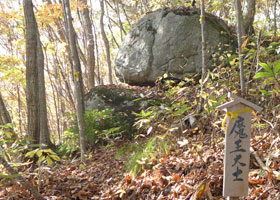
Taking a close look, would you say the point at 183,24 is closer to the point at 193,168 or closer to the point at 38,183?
the point at 193,168

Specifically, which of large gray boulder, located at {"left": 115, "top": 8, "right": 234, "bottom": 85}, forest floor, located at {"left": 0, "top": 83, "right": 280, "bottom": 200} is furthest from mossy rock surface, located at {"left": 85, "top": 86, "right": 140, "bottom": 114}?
forest floor, located at {"left": 0, "top": 83, "right": 280, "bottom": 200}

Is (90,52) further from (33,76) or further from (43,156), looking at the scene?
(43,156)

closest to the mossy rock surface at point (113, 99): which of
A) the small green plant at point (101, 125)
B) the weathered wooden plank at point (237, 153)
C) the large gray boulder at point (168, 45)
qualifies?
the small green plant at point (101, 125)

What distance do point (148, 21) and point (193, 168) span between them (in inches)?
229

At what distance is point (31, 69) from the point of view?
16.7 ft

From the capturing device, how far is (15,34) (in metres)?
13.0

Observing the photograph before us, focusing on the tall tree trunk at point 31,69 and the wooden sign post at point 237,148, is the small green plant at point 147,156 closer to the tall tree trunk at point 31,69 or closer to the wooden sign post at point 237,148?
the wooden sign post at point 237,148

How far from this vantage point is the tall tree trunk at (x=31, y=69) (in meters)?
5.02

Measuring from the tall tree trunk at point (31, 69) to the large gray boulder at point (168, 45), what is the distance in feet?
10.0

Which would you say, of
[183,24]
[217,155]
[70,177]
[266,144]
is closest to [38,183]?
[70,177]

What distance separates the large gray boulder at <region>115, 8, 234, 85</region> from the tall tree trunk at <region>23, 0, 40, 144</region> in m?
3.05

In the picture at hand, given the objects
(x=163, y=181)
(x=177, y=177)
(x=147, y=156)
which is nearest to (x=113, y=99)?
(x=147, y=156)

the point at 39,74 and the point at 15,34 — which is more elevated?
the point at 15,34

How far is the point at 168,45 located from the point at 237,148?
5.30 metres
